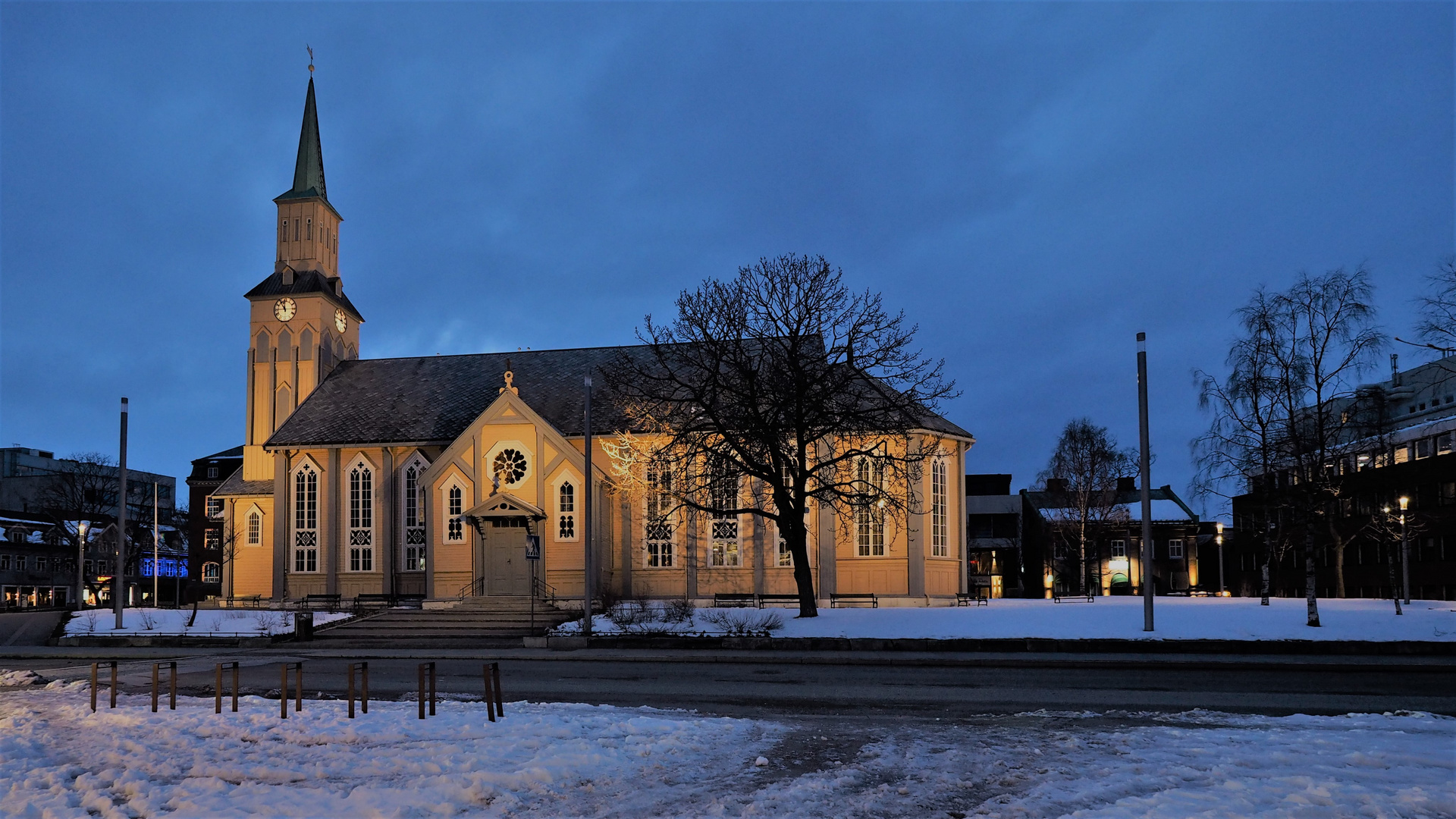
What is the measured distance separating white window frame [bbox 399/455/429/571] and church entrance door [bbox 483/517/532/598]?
5068mm

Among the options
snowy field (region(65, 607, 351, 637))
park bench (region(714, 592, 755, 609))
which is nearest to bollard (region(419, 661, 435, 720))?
snowy field (region(65, 607, 351, 637))

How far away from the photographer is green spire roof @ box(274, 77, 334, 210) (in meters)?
50.5

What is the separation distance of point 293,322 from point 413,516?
12357mm

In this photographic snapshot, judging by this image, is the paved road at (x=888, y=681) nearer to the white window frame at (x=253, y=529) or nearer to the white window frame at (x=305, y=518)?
the white window frame at (x=305, y=518)

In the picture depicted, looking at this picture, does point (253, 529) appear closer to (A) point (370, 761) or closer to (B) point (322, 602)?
(B) point (322, 602)

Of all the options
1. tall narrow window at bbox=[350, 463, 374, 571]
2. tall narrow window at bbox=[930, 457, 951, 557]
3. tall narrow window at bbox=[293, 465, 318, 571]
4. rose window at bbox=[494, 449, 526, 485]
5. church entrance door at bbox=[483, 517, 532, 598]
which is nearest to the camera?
church entrance door at bbox=[483, 517, 532, 598]

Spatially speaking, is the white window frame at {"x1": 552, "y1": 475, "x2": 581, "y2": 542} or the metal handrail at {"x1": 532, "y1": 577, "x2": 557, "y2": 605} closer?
the metal handrail at {"x1": 532, "y1": 577, "x2": 557, "y2": 605}

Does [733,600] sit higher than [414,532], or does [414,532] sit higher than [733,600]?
[414,532]

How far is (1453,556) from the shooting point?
2269 inches

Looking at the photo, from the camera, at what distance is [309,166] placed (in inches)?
2015

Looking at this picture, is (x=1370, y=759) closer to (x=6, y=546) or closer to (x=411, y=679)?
(x=411, y=679)

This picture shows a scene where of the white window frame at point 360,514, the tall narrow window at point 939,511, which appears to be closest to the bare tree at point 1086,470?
the tall narrow window at point 939,511

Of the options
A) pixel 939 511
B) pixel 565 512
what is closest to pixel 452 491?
pixel 565 512

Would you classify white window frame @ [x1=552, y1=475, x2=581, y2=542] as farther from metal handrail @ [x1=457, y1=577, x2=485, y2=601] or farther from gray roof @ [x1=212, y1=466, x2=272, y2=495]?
gray roof @ [x1=212, y1=466, x2=272, y2=495]
